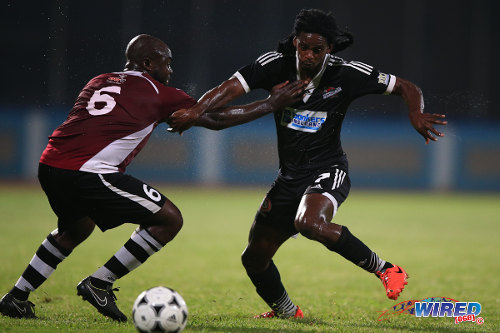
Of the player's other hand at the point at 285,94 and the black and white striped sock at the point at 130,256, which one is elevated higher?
the player's other hand at the point at 285,94

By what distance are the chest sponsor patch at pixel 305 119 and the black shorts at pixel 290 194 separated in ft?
1.23

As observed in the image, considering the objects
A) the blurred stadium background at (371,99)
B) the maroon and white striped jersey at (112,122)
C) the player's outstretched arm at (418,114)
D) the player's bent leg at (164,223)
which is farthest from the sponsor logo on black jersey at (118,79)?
the blurred stadium background at (371,99)

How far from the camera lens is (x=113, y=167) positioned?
4973 mm

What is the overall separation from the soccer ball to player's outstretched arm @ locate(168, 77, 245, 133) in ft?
4.49

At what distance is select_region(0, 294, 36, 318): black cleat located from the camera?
16.9 ft

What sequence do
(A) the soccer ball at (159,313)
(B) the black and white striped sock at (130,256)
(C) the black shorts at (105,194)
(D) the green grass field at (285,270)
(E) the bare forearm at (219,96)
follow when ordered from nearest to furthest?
(A) the soccer ball at (159,313)
(C) the black shorts at (105,194)
(B) the black and white striped sock at (130,256)
(E) the bare forearm at (219,96)
(D) the green grass field at (285,270)

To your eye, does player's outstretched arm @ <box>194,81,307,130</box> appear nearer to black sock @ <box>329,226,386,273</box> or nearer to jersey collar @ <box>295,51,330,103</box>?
jersey collar @ <box>295,51,330,103</box>

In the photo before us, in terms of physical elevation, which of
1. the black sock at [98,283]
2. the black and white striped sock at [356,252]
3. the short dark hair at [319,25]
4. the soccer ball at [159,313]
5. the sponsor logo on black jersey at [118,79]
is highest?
the short dark hair at [319,25]

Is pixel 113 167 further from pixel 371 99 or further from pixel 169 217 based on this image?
pixel 371 99

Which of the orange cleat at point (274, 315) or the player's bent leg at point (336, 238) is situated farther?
the orange cleat at point (274, 315)

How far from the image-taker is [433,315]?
5.61 meters

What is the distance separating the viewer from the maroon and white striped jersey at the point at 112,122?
4.92 metres

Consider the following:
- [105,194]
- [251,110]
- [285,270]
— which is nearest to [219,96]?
[251,110]

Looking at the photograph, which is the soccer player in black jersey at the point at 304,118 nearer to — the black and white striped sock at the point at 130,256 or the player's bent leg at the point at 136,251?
the player's bent leg at the point at 136,251
